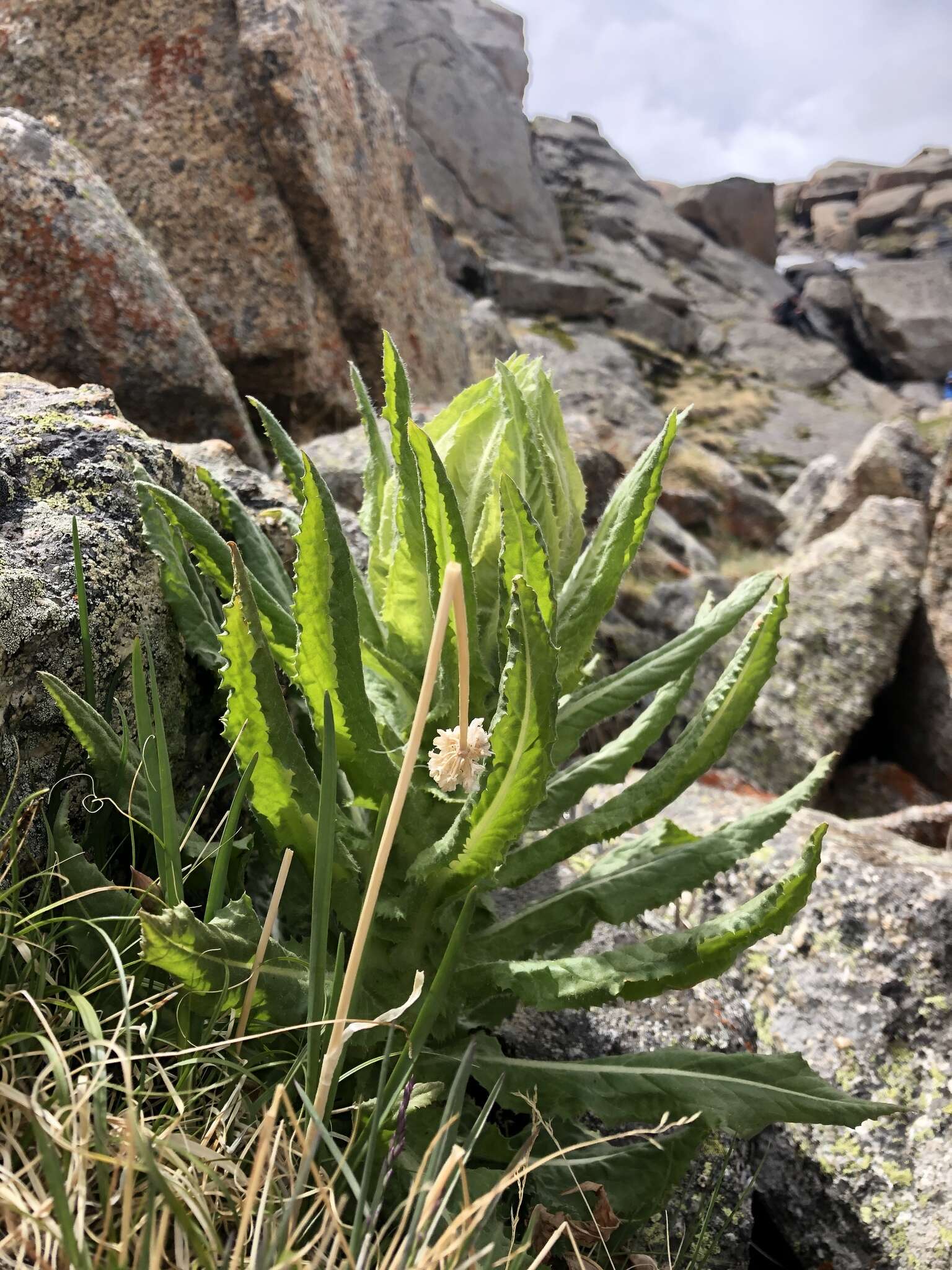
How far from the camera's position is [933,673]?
5.90 m

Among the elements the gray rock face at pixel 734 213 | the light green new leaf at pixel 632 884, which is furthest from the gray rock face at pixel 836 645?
the gray rock face at pixel 734 213

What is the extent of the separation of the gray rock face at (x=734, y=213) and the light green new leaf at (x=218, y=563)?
42984mm

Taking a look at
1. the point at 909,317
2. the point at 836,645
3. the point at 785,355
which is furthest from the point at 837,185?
the point at 836,645

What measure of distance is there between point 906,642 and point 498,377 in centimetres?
559

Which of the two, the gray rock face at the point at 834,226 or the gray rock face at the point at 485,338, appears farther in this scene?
the gray rock face at the point at 834,226

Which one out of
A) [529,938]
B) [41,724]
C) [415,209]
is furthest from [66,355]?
[415,209]

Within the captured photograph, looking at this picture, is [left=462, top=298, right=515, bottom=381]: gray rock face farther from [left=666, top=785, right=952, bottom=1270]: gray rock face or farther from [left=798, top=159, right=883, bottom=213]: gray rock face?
[left=798, top=159, right=883, bottom=213]: gray rock face

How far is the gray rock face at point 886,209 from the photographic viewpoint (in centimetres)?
4306

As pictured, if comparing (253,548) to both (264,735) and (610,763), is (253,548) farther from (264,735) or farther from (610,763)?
(610,763)

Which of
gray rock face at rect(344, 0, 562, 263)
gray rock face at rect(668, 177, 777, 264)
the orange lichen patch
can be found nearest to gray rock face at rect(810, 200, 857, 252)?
gray rock face at rect(668, 177, 777, 264)

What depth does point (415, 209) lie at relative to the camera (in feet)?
21.3

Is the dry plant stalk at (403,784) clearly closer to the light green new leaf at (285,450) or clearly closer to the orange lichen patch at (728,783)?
the light green new leaf at (285,450)

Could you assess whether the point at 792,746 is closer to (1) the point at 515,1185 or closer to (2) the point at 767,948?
(2) the point at 767,948

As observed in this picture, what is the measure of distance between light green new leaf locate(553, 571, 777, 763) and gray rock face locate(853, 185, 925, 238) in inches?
1958
